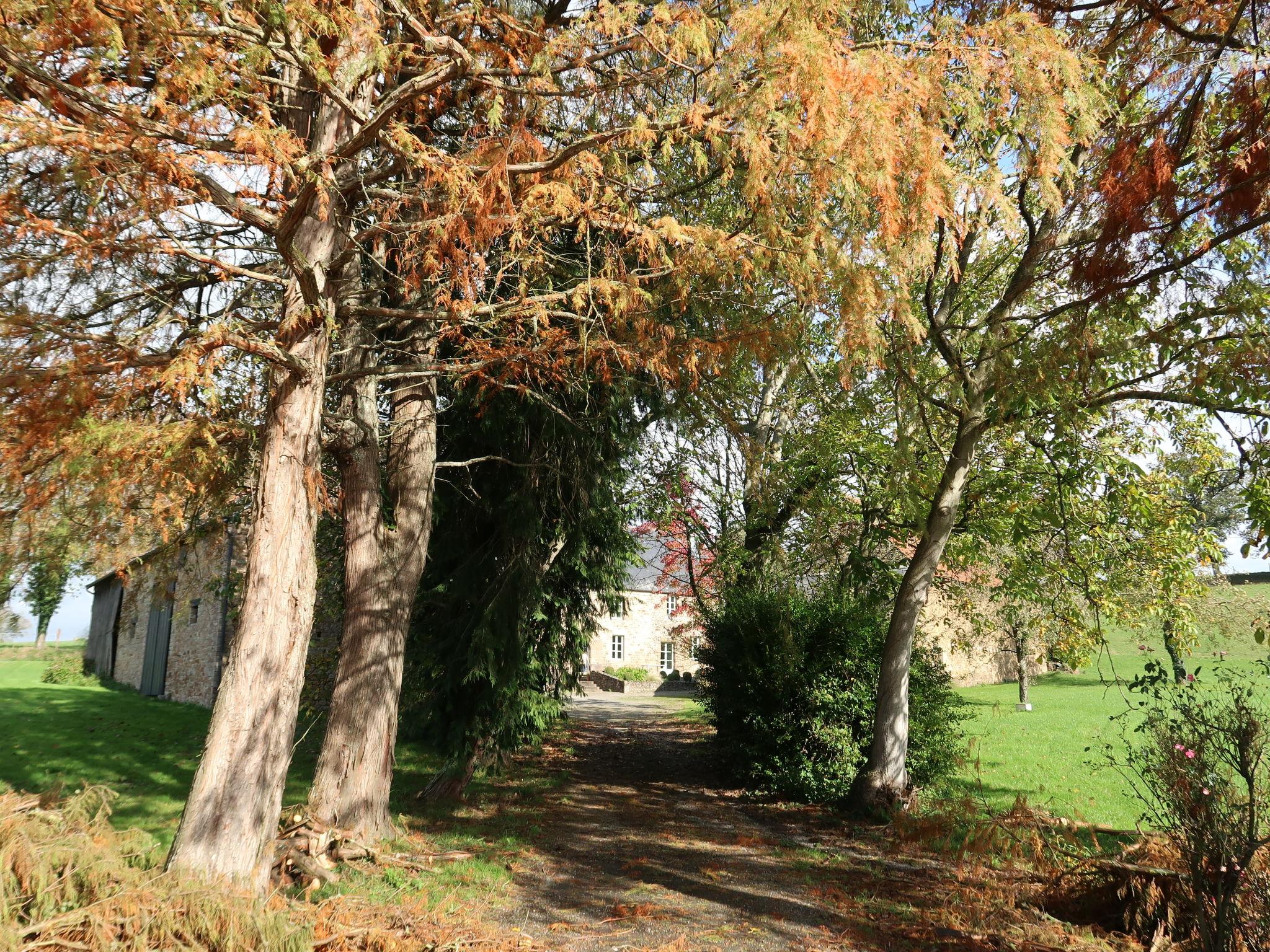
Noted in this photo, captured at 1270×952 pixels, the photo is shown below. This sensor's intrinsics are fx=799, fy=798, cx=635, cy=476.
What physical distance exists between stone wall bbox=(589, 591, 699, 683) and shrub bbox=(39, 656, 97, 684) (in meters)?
18.7

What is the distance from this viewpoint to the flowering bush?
4352mm

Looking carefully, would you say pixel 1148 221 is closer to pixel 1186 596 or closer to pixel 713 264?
pixel 713 264

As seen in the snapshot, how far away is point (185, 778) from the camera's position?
10141mm

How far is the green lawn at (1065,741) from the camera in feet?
33.0

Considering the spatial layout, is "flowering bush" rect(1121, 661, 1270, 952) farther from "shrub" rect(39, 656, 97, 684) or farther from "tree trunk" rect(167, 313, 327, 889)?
"shrub" rect(39, 656, 97, 684)

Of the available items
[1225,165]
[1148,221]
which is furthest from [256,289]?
[1225,165]

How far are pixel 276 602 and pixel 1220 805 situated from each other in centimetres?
613

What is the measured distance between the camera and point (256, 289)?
8.31m

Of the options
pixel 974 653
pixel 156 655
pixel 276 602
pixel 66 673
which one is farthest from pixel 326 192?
pixel 974 653

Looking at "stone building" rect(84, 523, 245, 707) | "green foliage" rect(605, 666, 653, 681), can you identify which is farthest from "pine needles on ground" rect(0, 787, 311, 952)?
"green foliage" rect(605, 666, 653, 681)

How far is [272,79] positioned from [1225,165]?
7.23 meters

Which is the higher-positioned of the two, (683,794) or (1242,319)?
(1242,319)

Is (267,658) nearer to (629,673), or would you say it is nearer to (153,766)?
(153,766)

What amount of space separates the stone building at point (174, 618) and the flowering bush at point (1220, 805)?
330 inches
